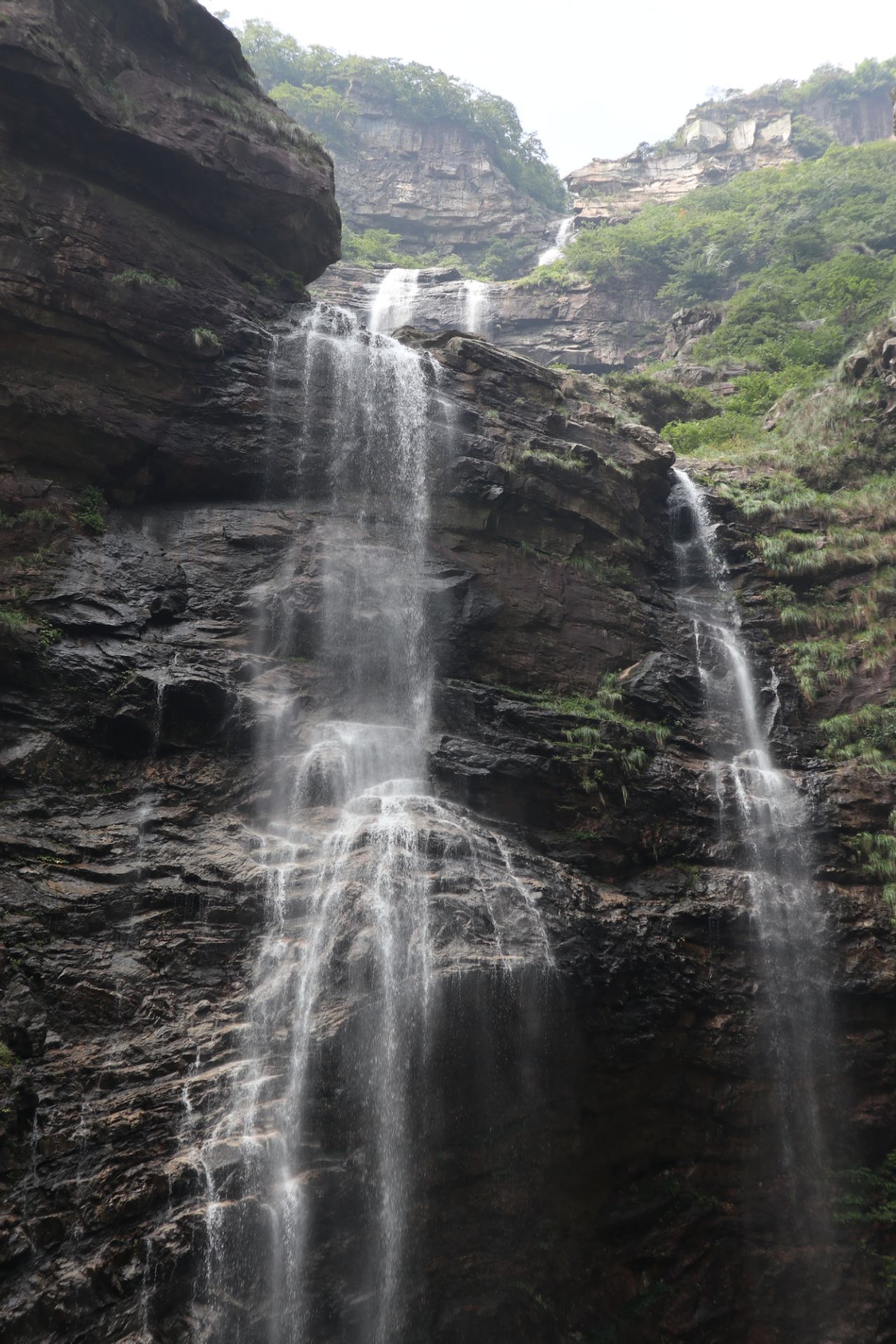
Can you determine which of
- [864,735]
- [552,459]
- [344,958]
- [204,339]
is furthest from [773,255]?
[344,958]

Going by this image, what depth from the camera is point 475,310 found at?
33.7m

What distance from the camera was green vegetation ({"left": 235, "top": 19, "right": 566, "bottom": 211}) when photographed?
47000 millimetres

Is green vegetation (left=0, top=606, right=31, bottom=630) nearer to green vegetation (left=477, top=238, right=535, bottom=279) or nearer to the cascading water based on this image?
the cascading water

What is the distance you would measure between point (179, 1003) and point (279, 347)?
1212 centimetres

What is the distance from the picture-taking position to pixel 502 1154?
9.20 meters

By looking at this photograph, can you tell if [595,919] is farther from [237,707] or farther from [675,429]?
[675,429]

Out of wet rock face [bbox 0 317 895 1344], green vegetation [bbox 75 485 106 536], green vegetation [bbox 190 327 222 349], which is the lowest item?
wet rock face [bbox 0 317 895 1344]

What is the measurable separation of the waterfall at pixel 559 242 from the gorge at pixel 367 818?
26917mm

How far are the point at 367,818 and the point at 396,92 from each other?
52767 mm

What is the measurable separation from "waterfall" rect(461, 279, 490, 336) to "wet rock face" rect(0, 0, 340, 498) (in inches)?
655

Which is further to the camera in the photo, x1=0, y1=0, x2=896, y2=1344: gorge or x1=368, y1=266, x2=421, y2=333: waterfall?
x1=368, y1=266, x2=421, y2=333: waterfall

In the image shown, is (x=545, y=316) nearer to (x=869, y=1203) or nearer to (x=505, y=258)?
(x=505, y=258)

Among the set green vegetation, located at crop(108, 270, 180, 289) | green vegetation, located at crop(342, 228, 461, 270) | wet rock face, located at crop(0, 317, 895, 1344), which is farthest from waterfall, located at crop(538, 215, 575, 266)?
wet rock face, located at crop(0, 317, 895, 1344)

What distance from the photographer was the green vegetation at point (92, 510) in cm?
1262
